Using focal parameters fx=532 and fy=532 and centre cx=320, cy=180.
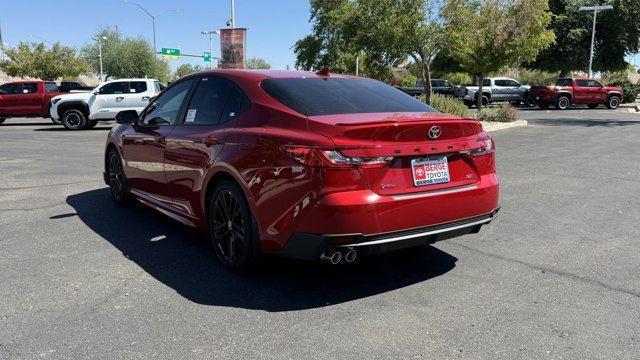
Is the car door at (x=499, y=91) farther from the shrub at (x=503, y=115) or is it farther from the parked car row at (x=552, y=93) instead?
the shrub at (x=503, y=115)

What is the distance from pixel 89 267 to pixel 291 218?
203 centimetres

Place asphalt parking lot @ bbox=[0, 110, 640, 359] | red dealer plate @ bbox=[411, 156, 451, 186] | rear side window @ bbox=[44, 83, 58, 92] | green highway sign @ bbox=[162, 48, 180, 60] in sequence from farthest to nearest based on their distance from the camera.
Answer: green highway sign @ bbox=[162, 48, 180, 60]
rear side window @ bbox=[44, 83, 58, 92]
red dealer plate @ bbox=[411, 156, 451, 186]
asphalt parking lot @ bbox=[0, 110, 640, 359]

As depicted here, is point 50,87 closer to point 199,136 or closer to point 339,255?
point 199,136

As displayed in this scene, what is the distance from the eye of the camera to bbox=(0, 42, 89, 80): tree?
43312mm

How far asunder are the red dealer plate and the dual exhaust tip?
0.64 m

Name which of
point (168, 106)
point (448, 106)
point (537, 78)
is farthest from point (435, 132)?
point (537, 78)

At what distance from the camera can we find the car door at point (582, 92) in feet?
102

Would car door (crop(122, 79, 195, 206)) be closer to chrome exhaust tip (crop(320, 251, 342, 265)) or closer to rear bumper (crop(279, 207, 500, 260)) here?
rear bumper (crop(279, 207, 500, 260))

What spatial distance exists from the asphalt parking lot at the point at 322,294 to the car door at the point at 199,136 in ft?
1.90

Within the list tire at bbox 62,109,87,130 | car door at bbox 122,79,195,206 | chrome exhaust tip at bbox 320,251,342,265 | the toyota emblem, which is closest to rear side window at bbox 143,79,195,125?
car door at bbox 122,79,195,206

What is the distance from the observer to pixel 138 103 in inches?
775

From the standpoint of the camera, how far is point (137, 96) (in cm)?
1969

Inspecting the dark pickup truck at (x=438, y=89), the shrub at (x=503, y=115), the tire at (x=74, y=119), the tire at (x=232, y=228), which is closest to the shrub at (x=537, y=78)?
the dark pickup truck at (x=438, y=89)

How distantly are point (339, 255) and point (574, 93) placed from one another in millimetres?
31720
